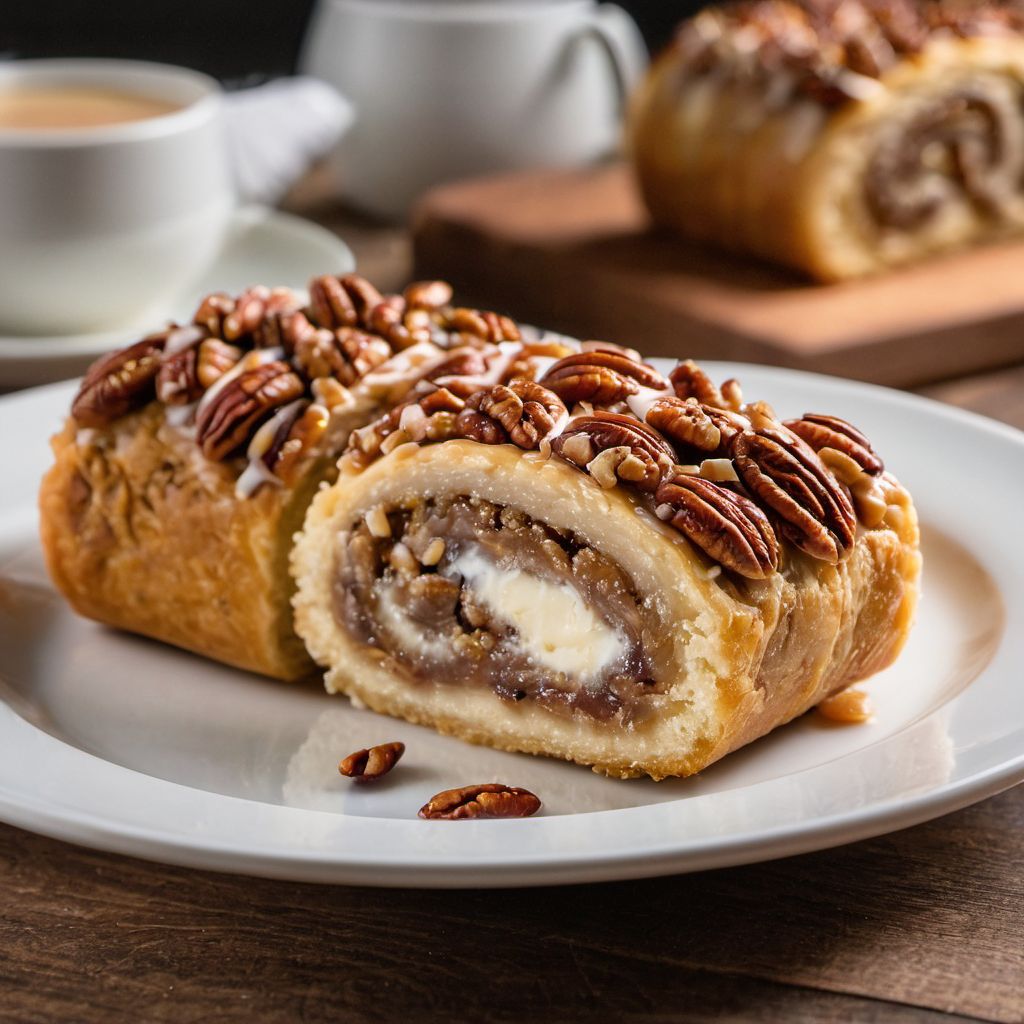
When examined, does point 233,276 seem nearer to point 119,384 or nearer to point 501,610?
point 119,384

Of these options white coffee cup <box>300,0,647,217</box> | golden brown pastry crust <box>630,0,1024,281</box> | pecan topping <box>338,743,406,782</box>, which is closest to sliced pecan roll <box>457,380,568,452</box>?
pecan topping <box>338,743,406,782</box>

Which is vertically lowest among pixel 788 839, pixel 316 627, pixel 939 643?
pixel 316 627

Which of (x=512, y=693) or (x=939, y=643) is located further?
(x=939, y=643)

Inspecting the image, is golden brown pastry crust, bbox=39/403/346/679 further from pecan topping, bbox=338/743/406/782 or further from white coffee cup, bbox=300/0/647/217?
white coffee cup, bbox=300/0/647/217

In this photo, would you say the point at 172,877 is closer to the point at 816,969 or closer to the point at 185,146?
the point at 816,969

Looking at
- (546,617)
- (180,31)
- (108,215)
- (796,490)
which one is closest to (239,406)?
(546,617)

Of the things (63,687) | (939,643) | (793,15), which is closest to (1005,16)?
(793,15)
